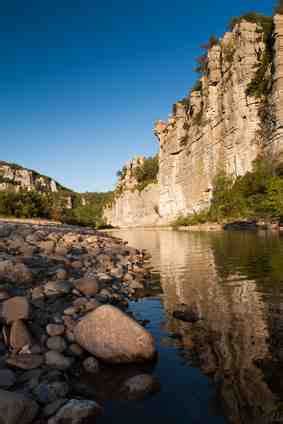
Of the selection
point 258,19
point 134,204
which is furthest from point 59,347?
point 134,204

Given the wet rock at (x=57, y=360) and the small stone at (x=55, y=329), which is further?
the small stone at (x=55, y=329)

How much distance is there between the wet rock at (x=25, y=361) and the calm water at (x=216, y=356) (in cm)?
119

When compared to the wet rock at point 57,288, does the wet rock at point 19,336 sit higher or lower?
lower

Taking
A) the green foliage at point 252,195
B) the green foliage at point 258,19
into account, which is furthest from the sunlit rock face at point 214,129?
the green foliage at point 252,195

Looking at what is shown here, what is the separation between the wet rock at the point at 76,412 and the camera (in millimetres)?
3217

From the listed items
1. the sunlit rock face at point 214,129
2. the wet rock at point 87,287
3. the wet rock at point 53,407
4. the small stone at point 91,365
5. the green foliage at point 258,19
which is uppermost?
the green foliage at point 258,19

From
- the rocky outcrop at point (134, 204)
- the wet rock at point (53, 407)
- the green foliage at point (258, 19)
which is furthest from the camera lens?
the rocky outcrop at point (134, 204)

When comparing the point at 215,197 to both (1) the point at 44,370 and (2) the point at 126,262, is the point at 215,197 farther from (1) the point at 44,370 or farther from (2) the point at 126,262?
(1) the point at 44,370

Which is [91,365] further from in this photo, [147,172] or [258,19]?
[147,172]

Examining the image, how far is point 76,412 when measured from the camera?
3.31 m

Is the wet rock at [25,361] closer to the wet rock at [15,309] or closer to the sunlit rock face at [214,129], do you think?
the wet rock at [15,309]

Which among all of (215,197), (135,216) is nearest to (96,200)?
(135,216)

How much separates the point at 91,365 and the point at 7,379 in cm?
121

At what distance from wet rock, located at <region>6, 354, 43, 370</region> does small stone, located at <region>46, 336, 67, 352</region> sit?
362 mm
